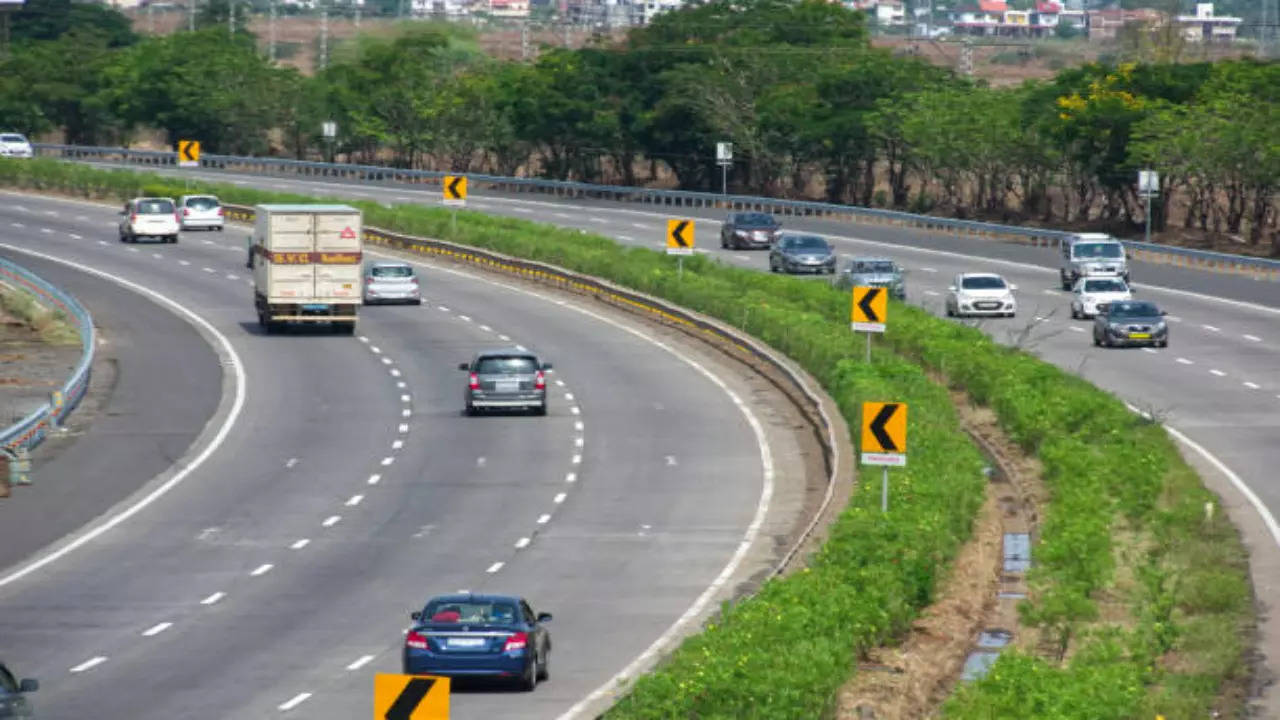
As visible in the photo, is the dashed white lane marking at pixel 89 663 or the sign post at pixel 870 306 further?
the sign post at pixel 870 306

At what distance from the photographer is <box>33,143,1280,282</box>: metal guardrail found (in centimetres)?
8262

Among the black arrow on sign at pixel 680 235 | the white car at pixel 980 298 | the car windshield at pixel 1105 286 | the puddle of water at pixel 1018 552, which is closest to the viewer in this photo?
the puddle of water at pixel 1018 552

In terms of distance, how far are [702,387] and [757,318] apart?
5.46 meters

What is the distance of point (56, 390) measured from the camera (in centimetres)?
5706


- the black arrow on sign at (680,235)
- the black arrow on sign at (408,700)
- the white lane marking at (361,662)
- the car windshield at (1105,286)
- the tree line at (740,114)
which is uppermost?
the tree line at (740,114)

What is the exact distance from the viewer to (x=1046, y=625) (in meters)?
29.5

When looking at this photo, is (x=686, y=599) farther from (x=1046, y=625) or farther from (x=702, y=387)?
(x=702, y=387)

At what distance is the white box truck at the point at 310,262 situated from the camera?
63.4 m

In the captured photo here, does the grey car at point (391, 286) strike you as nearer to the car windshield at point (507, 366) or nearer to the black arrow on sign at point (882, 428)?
the car windshield at point (507, 366)

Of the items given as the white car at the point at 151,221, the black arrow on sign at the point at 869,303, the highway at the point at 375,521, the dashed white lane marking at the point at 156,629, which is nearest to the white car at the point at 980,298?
the highway at the point at 375,521

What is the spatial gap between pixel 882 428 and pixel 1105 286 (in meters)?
36.5

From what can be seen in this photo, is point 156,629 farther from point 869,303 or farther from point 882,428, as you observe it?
point 869,303

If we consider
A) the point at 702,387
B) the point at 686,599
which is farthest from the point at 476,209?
the point at 686,599

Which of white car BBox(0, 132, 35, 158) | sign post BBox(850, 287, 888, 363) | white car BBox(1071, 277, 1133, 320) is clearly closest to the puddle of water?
sign post BBox(850, 287, 888, 363)
